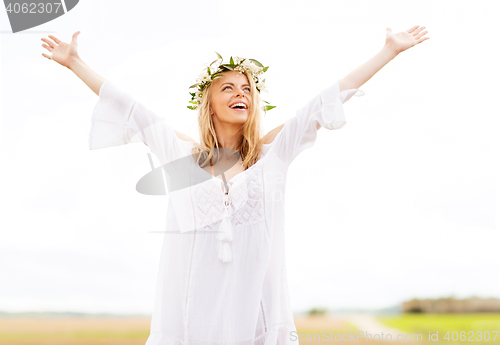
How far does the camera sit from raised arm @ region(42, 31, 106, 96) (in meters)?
1.61

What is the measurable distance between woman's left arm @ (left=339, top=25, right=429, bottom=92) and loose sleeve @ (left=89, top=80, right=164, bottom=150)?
0.75 metres

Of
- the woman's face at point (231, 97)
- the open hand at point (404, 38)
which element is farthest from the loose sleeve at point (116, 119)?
the open hand at point (404, 38)

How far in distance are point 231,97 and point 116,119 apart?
49cm

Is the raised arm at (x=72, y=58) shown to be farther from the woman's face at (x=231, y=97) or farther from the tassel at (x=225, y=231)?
the tassel at (x=225, y=231)

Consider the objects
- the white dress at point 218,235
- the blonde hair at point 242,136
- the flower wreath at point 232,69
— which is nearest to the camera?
the white dress at point 218,235

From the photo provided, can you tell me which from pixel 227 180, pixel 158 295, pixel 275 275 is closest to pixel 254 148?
pixel 227 180

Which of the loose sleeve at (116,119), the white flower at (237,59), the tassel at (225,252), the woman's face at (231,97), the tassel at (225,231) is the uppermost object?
the white flower at (237,59)

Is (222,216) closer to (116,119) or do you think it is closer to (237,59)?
(116,119)

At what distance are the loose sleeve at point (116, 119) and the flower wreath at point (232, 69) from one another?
38 centimetres

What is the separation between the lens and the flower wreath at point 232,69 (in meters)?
1.86

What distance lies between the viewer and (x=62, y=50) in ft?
5.40

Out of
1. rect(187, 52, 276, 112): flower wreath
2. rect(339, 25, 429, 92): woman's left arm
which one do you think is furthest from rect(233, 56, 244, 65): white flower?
rect(339, 25, 429, 92): woman's left arm

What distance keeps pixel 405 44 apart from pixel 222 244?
3.30ft

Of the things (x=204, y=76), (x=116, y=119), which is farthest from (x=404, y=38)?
(x=116, y=119)
